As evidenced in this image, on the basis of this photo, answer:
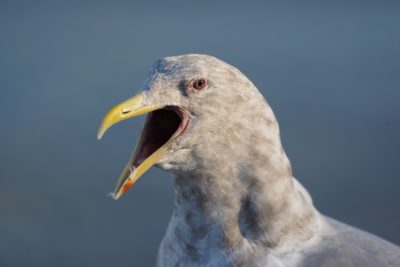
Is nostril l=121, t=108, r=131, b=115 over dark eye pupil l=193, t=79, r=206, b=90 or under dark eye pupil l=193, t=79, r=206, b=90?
under

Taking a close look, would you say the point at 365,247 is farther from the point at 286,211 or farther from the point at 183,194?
the point at 183,194

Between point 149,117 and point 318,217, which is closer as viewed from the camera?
point 149,117

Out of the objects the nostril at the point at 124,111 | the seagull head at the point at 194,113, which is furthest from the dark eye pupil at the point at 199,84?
the nostril at the point at 124,111

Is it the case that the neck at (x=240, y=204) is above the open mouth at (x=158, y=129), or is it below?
below

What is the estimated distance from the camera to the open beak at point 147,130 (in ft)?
3.77

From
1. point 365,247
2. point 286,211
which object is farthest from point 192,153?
point 365,247

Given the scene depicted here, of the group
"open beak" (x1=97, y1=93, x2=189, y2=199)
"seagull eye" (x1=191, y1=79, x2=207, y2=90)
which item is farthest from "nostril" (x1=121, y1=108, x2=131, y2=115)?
"seagull eye" (x1=191, y1=79, x2=207, y2=90)

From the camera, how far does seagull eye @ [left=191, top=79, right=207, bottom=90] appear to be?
117 centimetres

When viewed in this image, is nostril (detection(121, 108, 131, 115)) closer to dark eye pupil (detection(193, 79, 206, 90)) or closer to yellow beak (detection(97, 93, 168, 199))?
yellow beak (detection(97, 93, 168, 199))

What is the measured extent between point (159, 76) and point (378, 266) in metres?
0.47

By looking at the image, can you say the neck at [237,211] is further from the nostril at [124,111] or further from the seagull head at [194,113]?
the nostril at [124,111]

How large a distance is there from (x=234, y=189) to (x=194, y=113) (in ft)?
0.48

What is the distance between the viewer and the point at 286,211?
4.15 ft

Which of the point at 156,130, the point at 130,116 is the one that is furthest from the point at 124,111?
the point at 156,130
